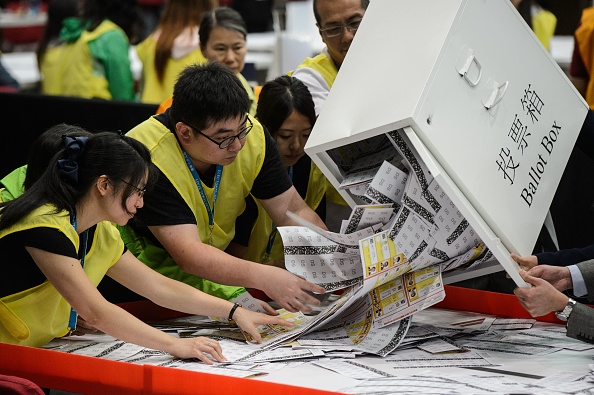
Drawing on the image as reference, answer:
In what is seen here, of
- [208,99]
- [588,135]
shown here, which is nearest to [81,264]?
[208,99]

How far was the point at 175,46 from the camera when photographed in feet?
16.1

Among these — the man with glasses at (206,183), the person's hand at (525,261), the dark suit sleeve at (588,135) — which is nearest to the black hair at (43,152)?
the man with glasses at (206,183)

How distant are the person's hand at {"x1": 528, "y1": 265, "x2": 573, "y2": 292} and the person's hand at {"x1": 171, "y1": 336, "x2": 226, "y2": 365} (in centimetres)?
82

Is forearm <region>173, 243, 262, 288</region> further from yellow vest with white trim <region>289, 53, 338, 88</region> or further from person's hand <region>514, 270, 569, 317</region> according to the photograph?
yellow vest with white trim <region>289, 53, 338, 88</region>

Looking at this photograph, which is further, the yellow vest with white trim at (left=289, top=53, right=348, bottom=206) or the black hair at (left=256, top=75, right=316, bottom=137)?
the yellow vest with white trim at (left=289, top=53, right=348, bottom=206)

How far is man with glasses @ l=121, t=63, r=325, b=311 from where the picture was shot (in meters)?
2.69

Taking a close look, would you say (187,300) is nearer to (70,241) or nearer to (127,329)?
(127,329)

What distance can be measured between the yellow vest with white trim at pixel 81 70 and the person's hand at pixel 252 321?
3.09 meters

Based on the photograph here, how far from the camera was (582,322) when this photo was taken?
2.50m

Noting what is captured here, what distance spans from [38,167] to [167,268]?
50cm

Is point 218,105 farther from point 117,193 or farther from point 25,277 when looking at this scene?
point 25,277

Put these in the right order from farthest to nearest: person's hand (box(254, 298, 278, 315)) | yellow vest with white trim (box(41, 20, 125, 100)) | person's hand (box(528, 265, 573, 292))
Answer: yellow vest with white trim (box(41, 20, 125, 100)) < person's hand (box(254, 298, 278, 315)) < person's hand (box(528, 265, 573, 292))

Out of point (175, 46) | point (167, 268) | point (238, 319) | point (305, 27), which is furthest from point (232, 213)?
point (305, 27)

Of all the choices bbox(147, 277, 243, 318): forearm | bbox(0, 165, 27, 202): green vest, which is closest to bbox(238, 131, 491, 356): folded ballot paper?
bbox(147, 277, 243, 318): forearm
